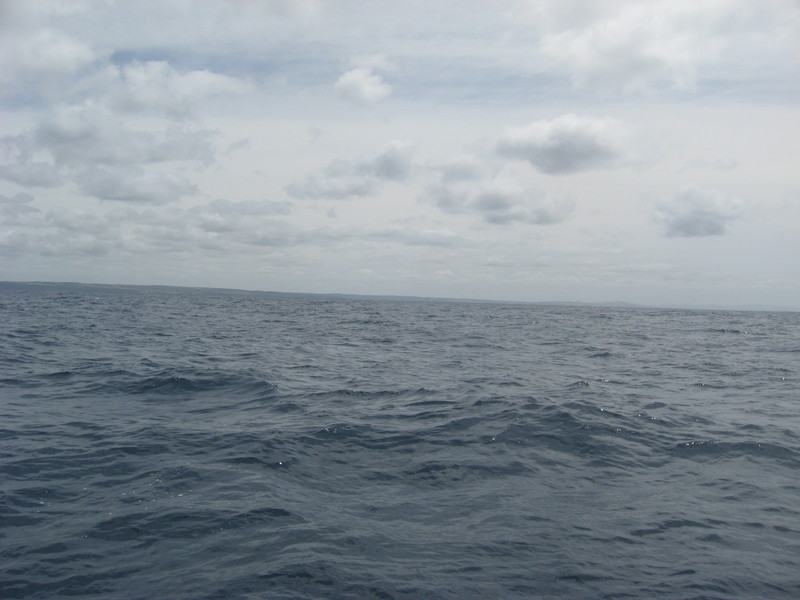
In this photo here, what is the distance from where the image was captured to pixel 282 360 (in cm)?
2683

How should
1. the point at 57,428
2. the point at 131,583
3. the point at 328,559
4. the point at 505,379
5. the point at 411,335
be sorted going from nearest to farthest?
the point at 131,583, the point at 328,559, the point at 57,428, the point at 505,379, the point at 411,335

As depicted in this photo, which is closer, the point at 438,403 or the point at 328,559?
the point at 328,559

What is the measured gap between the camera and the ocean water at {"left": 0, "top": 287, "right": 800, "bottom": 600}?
24.2 feet

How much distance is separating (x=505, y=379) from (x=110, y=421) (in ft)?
45.6

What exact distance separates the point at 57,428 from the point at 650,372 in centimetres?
2300

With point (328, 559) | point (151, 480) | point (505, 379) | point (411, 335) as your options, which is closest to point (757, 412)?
point (505, 379)

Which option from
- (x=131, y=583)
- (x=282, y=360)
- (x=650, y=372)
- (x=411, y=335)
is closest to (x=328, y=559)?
(x=131, y=583)

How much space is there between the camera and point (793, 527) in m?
8.91

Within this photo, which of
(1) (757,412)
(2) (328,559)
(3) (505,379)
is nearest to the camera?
(2) (328,559)

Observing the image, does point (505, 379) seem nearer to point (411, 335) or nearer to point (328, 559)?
point (328, 559)

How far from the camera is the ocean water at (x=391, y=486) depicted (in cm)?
738

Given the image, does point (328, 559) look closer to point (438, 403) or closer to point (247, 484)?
point (247, 484)

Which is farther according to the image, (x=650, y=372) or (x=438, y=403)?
(x=650, y=372)

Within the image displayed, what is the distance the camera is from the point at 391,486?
10.4m
